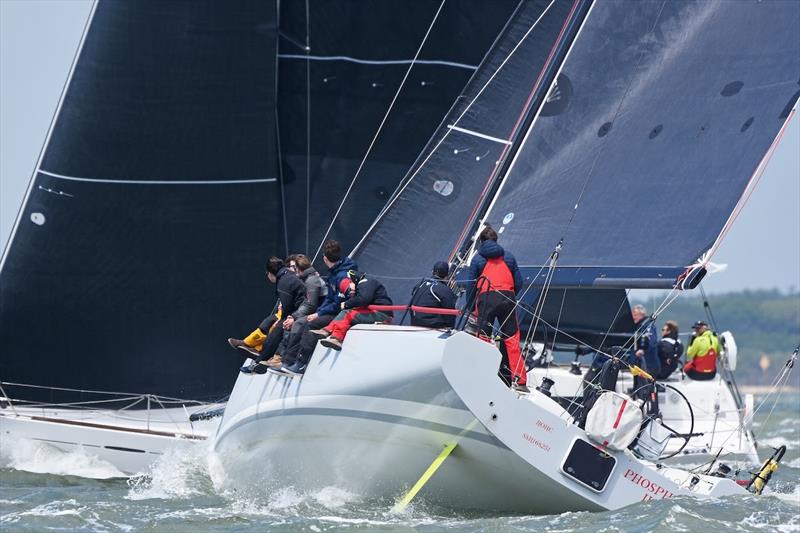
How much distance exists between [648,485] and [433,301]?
1.74 meters

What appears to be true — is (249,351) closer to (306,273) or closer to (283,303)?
(283,303)

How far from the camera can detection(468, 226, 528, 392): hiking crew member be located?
8.78m

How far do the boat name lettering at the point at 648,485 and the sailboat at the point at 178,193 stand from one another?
4.99 meters

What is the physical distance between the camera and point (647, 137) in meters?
10.8

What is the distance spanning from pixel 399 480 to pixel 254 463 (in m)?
1.59

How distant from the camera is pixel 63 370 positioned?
43.3 feet

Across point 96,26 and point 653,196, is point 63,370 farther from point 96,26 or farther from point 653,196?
point 653,196

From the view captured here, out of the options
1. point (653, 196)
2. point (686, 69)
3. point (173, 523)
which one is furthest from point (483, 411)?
point (686, 69)

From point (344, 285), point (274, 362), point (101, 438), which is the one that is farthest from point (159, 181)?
point (344, 285)

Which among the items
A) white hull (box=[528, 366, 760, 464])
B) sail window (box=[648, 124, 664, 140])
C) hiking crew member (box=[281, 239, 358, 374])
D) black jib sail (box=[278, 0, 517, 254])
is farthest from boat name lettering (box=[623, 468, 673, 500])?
black jib sail (box=[278, 0, 517, 254])

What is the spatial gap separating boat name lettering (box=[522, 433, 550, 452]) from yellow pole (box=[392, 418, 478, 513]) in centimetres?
30

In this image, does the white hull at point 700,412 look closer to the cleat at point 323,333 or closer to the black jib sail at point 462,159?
the black jib sail at point 462,159

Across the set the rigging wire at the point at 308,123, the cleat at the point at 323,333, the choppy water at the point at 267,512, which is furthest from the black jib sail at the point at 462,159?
the cleat at the point at 323,333

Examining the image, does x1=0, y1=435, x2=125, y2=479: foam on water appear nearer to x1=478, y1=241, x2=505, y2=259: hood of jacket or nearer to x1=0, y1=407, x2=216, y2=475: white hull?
x1=0, y1=407, x2=216, y2=475: white hull
